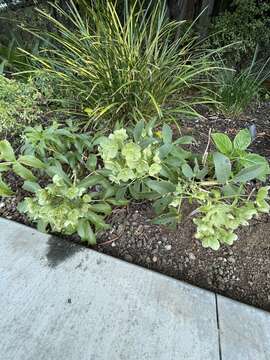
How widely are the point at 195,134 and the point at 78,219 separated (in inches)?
44.9

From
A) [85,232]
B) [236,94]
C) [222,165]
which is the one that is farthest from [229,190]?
[236,94]

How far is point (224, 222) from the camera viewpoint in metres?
1.05

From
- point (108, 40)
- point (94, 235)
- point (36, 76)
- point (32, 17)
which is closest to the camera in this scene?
point (94, 235)

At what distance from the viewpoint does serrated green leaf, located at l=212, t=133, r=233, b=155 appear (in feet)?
4.13

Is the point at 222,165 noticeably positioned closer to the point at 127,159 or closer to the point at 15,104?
the point at 127,159

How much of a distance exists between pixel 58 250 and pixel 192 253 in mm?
651

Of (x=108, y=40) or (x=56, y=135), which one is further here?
(x=108, y=40)

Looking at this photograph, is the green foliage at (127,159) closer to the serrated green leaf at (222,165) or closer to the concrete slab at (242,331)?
the serrated green leaf at (222,165)

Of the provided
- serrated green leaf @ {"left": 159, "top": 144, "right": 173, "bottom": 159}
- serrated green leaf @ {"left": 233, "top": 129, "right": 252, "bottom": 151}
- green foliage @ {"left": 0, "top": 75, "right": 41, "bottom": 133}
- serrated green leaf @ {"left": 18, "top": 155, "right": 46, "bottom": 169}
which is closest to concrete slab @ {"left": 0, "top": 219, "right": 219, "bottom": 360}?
serrated green leaf @ {"left": 18, "top": 155, "right": 46, "bottom": 169}

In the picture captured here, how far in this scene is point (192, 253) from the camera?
4.38 ft

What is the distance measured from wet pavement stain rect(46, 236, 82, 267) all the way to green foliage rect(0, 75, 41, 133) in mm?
837

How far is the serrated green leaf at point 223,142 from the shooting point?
1.26 meters

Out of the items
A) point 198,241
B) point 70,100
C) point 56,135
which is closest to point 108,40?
point 70,100

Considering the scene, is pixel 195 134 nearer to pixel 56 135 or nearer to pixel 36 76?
pixel 56 135
